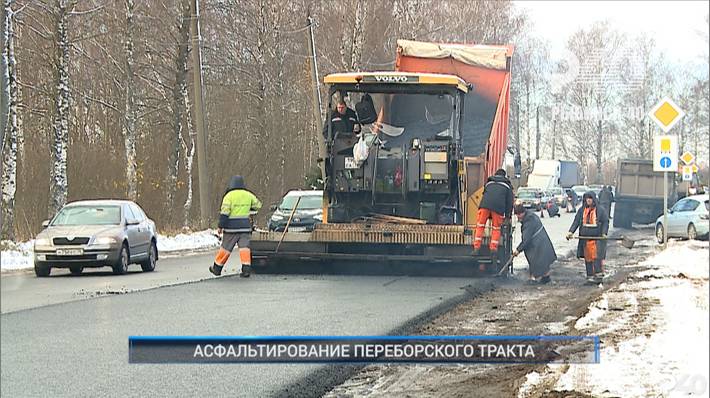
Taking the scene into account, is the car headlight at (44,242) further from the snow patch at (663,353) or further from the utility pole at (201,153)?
the snow patch at (663,353)

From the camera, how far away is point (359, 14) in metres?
14.5

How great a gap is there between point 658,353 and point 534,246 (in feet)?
25.0

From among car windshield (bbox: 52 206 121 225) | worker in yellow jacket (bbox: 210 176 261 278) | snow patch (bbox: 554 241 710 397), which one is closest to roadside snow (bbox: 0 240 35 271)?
car windshield (bbox: 52 206 121 225)

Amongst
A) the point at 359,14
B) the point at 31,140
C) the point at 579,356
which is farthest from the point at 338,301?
the point at 359,14

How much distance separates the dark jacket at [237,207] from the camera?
32.8 feet

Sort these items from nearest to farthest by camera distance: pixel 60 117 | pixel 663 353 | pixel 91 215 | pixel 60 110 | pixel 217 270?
pixel 663 353 → pixel 60 117 → pixel 60 110 → pixel 91 215 → pixel 217 270

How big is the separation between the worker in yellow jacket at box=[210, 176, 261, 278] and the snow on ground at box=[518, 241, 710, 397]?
4.72 m

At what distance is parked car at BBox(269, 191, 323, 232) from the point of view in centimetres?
1162

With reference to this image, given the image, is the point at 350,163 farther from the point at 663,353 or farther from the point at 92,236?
the point at 663,353

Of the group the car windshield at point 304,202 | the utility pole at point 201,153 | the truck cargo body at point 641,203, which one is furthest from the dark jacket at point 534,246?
the truck cargo body at point 641,203

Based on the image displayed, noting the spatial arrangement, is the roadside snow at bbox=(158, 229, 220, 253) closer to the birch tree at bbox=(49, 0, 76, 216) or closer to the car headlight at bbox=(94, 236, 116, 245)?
the car headlight at bbox=(94, 236, 116, 245)

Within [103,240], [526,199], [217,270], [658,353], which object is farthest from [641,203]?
[658,353]

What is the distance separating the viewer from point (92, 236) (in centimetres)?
A: 885

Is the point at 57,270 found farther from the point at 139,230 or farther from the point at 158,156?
the point at 139,230
